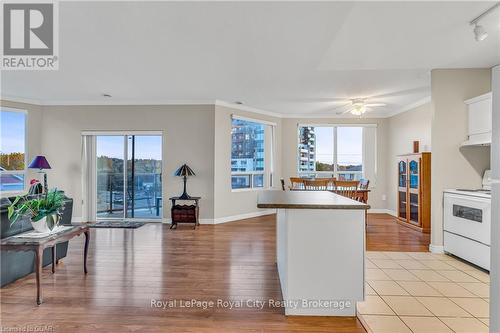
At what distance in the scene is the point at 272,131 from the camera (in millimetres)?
7055

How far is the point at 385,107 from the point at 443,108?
2477 millimetres

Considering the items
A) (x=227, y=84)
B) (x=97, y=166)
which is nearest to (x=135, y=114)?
(x=97, y=166)

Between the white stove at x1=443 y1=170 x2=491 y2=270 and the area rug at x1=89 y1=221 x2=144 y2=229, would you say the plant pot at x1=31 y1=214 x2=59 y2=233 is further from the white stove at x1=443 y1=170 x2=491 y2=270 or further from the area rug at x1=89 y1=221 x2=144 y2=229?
the white stove at x1=443 y1=170 x2=491 y2=270

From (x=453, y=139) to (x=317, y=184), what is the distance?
2044 mm

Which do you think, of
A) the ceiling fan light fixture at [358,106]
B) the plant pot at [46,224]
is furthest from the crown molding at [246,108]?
the plant pot at [46,224]

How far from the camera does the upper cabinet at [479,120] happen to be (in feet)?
11.1

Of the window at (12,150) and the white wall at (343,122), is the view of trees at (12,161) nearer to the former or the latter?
the window at (12,150)

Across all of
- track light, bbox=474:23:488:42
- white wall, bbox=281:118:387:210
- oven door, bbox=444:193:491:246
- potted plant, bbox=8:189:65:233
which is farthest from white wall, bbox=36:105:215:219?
track light, bbox=474:23:488:42

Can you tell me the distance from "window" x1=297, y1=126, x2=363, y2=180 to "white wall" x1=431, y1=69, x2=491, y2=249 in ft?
11.4

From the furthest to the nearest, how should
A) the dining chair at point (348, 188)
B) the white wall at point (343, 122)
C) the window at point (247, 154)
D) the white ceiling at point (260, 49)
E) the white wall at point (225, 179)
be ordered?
the white wall at point (343, 122) < the window at point (247, 154) < the white wall at point (225, 179) < the dining chair at point (348, 188) < the white ceiling at point (260, 49)

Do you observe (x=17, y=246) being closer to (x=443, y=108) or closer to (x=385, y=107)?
(x=443, y=108)

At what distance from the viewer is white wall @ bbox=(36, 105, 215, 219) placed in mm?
5770

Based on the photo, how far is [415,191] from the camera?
5254 millimetres

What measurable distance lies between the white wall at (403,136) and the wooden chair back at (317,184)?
2262 mm
